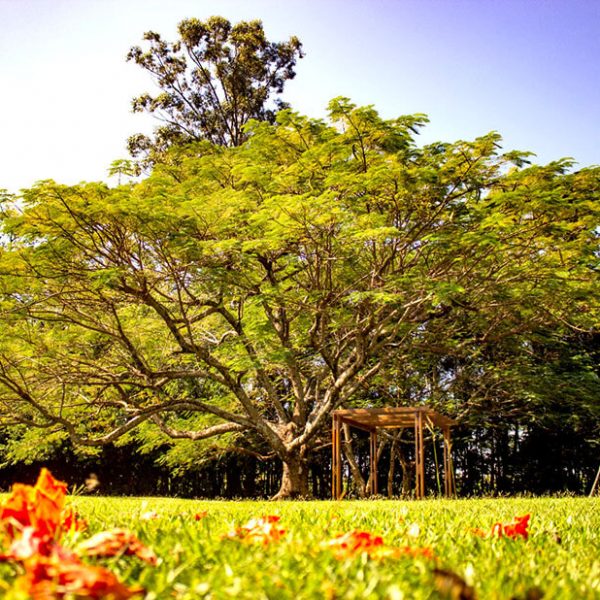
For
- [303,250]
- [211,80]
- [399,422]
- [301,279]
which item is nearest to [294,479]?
[399,422]

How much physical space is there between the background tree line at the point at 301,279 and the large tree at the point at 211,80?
8 cm

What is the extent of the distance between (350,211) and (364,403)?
8.63m

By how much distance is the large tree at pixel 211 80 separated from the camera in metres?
17.6

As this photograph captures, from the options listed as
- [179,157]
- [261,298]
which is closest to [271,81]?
[179,157]

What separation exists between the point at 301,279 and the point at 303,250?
1636mm

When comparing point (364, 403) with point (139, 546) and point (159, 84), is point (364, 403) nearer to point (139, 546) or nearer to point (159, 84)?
point (159, 84)

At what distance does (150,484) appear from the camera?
66.2 ft

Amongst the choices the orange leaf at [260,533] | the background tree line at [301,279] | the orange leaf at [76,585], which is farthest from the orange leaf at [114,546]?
the background tree line at [301,279]

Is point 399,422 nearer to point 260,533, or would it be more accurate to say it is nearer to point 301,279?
point 301,279

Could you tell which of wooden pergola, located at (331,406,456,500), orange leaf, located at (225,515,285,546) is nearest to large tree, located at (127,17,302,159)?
wooden pergola, located at (331,406,456,500)

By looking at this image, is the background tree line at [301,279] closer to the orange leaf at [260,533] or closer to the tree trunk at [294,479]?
the tree trunk at [294,479]

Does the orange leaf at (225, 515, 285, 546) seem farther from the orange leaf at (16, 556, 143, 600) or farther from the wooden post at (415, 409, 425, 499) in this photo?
the wooden post at (415, 409, 425, 499)

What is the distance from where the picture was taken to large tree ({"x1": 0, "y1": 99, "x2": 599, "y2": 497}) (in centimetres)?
955

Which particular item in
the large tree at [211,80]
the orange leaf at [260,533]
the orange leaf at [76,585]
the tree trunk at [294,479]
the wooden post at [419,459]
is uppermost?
the large tree at [211,80]
